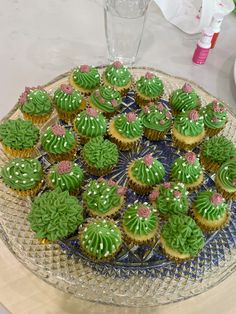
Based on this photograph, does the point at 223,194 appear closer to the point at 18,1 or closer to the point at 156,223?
the point at 156,223

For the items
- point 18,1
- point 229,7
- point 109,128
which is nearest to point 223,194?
point 109,128

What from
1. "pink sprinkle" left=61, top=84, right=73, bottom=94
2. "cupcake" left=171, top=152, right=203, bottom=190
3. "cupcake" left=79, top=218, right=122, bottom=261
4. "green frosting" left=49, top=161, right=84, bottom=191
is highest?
"pink sprinkle" left=61, top=84, right=73, bottom=94

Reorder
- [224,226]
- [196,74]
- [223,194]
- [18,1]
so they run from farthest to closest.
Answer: [18,1]
[196,74]
[223,194]
[224,226]

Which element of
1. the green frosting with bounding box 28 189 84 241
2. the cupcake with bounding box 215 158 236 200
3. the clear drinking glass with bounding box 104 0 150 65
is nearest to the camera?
the green frosting with bounding box 28 189 84 241

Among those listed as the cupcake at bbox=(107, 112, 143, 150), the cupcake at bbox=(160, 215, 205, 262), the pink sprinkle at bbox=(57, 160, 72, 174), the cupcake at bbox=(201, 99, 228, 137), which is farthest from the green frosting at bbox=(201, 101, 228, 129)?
the pink sprinkle at bbox=(57, 160, 72, 174)

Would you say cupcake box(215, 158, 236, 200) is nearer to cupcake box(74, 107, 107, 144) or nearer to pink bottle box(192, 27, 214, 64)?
cupcake box(74, 107, 107, 144)

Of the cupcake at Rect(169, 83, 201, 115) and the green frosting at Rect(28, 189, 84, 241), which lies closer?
the green frosting at Rect(28, 189, 84, 241)

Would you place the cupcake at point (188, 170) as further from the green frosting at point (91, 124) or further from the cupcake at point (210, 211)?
the green frosting at point (91, 124)
